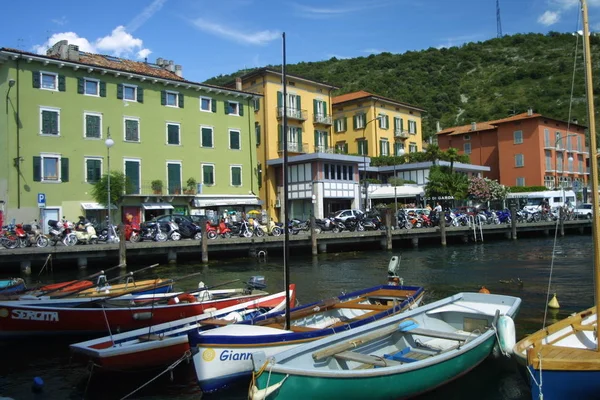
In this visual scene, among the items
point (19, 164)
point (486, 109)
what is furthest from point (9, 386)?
point (486, 109)

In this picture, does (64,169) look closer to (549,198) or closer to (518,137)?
(549,198)

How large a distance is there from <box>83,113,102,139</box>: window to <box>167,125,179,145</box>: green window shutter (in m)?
5.28

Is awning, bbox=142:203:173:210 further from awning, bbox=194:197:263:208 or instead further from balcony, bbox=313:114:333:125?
balcony, bbox=313:114:333:125

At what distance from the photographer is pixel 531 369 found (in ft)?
21.7

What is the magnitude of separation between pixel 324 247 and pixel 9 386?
23296mm

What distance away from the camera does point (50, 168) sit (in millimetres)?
33438

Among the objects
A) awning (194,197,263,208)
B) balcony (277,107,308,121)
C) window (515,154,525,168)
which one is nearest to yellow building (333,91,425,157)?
balcony (277,107,308,121)

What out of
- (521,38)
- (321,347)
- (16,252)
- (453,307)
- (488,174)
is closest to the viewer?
(321,347)

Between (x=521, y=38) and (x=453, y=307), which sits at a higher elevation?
(x=521, y=38)

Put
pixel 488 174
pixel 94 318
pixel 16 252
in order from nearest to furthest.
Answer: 1. pixel 94 318
2. pixel 16 252
3. pixel 488 174

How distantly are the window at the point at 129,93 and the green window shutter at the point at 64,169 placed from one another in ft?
20.7

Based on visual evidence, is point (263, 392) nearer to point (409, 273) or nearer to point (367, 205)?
point (409, 273)

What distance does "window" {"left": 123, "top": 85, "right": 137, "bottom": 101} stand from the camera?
3716 cm

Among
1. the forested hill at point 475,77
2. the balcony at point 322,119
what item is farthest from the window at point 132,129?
the forested hill at point 475,77
